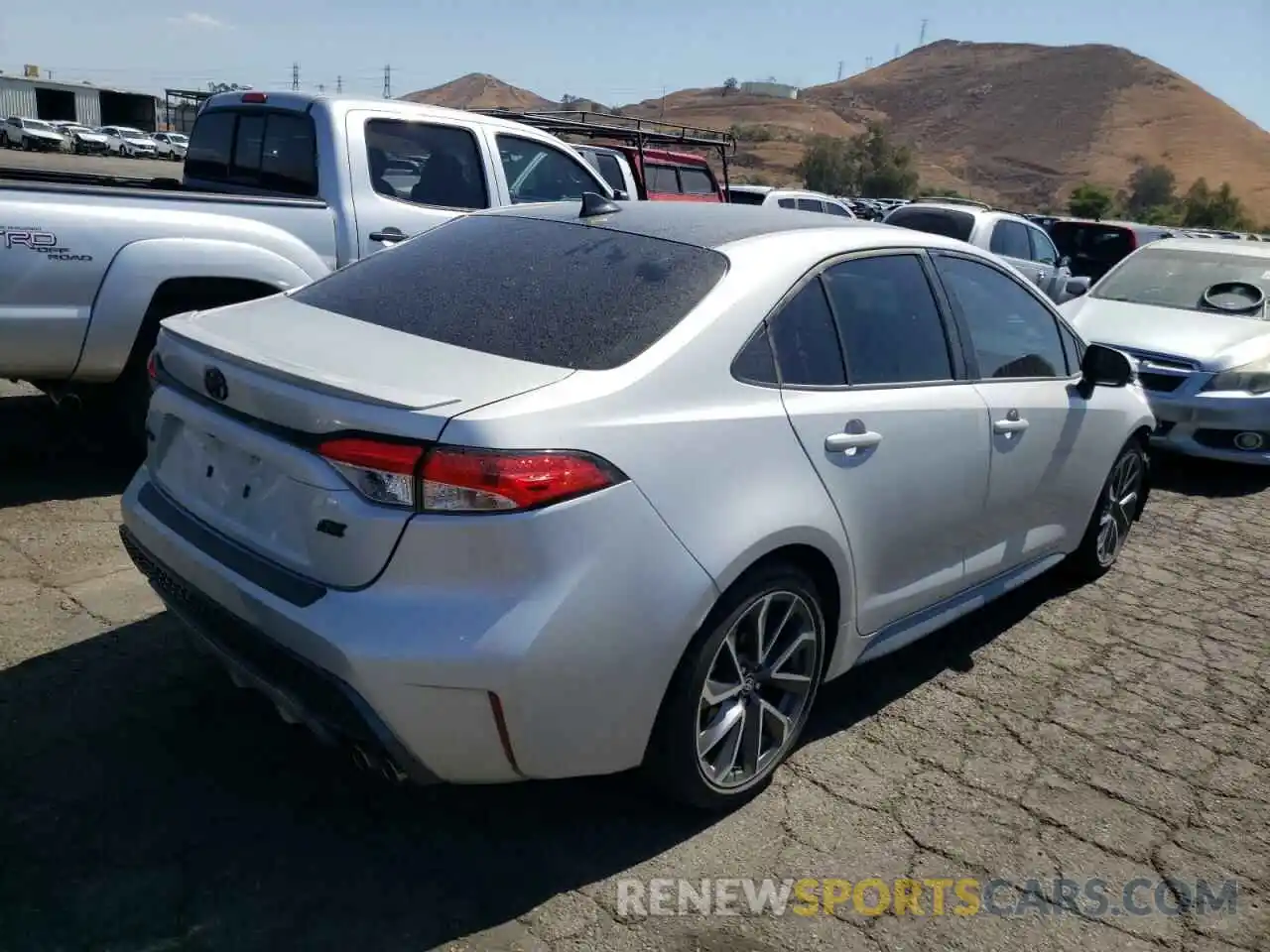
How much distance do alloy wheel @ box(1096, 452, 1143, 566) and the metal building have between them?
64.6 meters

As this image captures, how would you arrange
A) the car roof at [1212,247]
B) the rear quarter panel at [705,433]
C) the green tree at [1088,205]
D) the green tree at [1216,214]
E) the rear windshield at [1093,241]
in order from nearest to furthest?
the rear quarter panel at [705,433], the car roof at [1212,247], the rear windshield at [1093,241], the green tree at [1088,205], the green tree at [1216,214]

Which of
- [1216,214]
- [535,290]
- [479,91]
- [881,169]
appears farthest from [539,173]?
[479,91]

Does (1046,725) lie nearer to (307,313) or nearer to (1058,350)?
(1058,350)

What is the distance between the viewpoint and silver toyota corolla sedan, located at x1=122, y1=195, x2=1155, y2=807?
239cm

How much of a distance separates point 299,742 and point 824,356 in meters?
1.97

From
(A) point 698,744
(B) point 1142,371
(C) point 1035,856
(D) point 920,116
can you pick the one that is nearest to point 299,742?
(A) point 698,744

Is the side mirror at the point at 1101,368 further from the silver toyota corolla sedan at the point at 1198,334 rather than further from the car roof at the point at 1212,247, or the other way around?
the car roof at the point at 1212,247

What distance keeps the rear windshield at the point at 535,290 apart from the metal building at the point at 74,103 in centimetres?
6424

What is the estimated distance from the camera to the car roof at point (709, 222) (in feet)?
11.0

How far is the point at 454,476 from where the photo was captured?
237 cm

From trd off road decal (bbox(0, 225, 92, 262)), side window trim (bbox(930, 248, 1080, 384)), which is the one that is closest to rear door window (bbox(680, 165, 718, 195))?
side window trim (bbox(930, 248, 1080, 384))

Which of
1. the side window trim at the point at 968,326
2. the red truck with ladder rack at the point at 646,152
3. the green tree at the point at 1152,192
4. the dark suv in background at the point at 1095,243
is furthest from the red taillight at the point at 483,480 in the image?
the green tree at the point at 1152,192

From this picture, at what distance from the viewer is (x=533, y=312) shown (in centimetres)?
299

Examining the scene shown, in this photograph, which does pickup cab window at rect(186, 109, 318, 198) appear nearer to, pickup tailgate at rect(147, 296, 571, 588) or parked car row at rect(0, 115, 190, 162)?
pickup tailgate at rect(147, 296, 571, 588)
